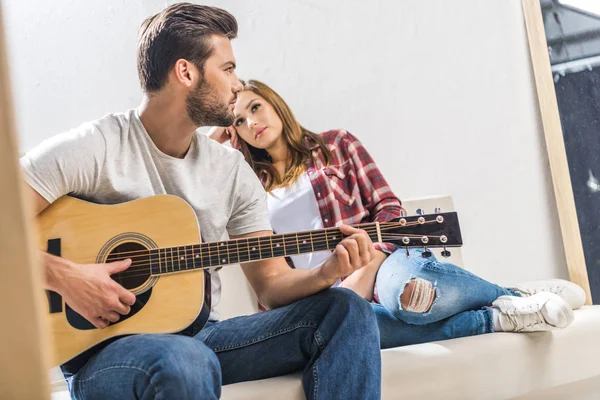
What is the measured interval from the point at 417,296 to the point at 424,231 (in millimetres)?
295

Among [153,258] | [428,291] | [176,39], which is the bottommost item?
[428,291]

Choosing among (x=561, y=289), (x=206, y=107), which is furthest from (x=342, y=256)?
(x=561, y=289)

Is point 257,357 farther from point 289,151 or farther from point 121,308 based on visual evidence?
point 289,151

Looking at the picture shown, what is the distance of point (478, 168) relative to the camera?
2.78m

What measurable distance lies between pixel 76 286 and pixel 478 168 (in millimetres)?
1893

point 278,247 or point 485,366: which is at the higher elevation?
point 278,247

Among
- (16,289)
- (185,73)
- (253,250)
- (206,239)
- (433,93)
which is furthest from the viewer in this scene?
(433,93)

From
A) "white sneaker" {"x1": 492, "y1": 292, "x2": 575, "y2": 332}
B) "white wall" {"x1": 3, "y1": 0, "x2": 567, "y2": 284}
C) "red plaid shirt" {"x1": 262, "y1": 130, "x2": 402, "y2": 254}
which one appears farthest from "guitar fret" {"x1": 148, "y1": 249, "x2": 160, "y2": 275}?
"white wall" {"x1": 3, "y1": 0, "x2": 567, "y2": 284}

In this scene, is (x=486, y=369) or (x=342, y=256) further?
(x=486, y=369)

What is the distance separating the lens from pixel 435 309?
1708mm

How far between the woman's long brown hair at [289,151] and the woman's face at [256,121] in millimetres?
23

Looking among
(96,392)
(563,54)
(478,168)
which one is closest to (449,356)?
(96,392)

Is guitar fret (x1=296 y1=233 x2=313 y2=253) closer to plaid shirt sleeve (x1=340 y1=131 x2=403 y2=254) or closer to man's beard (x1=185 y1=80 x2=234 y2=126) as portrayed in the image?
man's beard (x1=185 y1=80 x2=234 y2=126)

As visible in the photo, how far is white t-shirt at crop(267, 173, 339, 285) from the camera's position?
2115 millimetres
